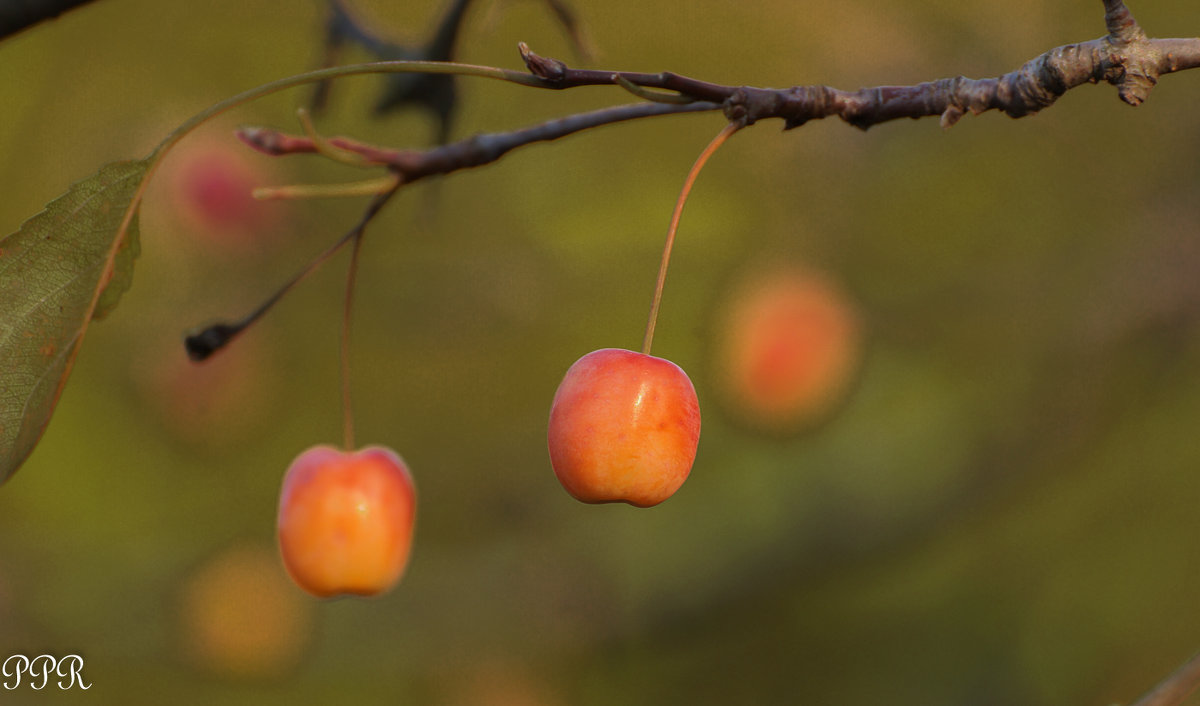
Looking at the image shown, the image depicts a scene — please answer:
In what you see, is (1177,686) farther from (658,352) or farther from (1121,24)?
(658,352)

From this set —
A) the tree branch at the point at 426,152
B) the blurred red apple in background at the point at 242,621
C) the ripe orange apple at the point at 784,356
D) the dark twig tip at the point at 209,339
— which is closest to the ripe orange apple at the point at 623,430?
the tree branch at the point at 426,152

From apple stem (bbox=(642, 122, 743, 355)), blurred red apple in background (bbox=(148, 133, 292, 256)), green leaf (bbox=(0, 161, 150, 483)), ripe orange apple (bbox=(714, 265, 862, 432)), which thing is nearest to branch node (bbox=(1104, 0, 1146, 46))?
apple stem (bbox=(642, 122, 743, 355))

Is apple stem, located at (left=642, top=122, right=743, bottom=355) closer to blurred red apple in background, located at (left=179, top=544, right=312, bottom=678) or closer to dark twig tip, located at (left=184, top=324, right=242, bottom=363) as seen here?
dark twig tip, located at (left=184, top=324, right=242, bottom=363)

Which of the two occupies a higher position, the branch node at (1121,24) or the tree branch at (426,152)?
the tree branch at (426,152)

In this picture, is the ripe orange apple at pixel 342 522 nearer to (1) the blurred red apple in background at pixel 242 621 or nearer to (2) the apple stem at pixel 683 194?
(2) the apple stem at pixel 683 194

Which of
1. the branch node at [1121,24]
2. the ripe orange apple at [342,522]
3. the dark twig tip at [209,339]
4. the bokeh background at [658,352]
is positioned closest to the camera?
the branch node at [1121,24]

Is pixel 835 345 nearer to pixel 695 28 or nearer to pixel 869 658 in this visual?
pixel 869 658

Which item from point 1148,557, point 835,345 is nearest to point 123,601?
point 835,345
